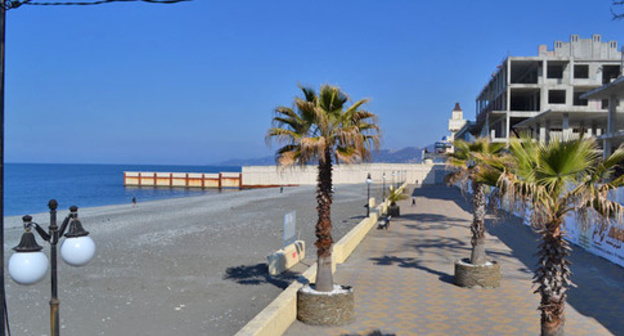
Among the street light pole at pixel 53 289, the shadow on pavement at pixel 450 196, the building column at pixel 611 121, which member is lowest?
A: the shadow on pavement at pixel 450 196

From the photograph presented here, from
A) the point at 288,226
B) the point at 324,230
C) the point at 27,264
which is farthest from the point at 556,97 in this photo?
the point at 27,264

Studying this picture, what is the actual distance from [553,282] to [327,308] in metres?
4.25

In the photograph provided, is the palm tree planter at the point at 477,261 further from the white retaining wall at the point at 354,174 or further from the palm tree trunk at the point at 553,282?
the white retaining wall at the point at 354,174

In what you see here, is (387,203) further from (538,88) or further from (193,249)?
(538,88)

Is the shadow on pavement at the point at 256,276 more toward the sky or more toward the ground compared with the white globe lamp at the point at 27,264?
more toward the ground

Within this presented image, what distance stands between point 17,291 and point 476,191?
11.9 meters

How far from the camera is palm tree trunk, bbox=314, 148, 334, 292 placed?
973cm

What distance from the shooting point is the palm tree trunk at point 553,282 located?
630 centimetres

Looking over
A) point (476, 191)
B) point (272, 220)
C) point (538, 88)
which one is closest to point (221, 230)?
point (272, 220)

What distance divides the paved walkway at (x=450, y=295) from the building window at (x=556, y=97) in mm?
42650

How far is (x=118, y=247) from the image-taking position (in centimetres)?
2116

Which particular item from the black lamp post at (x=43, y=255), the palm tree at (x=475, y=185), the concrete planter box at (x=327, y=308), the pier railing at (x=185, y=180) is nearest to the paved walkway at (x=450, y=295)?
the concrete planter box at (x=327, y=308)

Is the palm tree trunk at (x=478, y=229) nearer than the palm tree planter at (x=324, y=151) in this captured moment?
No

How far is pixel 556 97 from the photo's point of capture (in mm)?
58062
